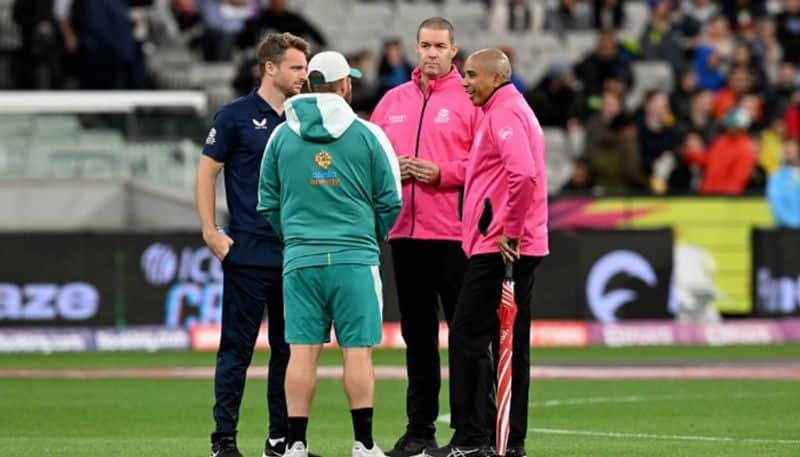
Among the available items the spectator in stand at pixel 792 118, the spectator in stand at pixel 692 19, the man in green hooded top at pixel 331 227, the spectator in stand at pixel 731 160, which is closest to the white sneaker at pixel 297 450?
the man in green hooded top at pixel 331 227

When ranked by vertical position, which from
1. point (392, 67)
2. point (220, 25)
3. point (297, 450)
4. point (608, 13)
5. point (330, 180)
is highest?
point (608, 13)

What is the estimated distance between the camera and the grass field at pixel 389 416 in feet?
45.7

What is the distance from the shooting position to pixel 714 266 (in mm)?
26344

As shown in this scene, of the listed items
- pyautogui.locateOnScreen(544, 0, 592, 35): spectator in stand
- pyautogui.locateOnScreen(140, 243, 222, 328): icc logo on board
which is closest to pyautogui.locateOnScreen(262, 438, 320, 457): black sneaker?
pyautogui.locateOnScreen(140, 243, 222, 328): icc logo on board

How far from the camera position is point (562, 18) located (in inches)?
1405

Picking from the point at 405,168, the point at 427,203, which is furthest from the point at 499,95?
the point at 427,203

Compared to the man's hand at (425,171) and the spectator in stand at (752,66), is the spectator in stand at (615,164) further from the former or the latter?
the man's hand at (425,171)

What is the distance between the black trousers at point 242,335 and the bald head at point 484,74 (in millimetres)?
1704

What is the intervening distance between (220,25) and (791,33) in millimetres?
10330

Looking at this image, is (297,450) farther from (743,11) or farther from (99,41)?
(743,11)

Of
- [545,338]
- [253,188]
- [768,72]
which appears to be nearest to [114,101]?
[545,338]

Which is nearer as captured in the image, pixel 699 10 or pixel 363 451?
pixel 363 451

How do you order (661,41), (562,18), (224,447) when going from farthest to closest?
(562,18) < (661,41) < (224,447)

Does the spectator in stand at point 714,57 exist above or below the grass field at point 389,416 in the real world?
above
